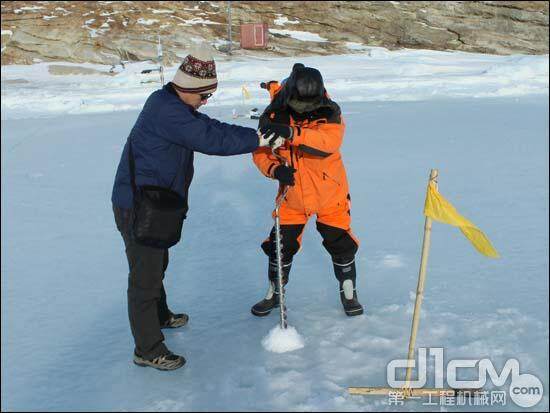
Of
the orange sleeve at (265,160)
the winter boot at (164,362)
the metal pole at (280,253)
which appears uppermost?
the orange sleeve at (265,160)

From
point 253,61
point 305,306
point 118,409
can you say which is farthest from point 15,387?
point 253,61

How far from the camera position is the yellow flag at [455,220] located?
2.16 meters

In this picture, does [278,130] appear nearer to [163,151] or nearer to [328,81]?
[163,151]

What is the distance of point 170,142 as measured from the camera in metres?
2.57

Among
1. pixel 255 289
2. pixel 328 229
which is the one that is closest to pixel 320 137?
pixel 328 229

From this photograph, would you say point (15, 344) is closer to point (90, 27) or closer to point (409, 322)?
point (409, 322)

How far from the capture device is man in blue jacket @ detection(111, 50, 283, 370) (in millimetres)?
2527

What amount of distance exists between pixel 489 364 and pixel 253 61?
64.7 feet

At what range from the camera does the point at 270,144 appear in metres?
2.77

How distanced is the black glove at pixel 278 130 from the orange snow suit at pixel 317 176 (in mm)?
43

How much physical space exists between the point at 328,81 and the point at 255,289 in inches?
495

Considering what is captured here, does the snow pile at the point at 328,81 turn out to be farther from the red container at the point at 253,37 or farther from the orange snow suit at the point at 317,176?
the orange snow suit at the point at 317,176

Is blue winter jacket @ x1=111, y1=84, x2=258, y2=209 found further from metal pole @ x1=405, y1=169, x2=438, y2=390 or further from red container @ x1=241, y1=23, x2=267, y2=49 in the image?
red container @ x1=241, y1=23, x2=267, y2=49

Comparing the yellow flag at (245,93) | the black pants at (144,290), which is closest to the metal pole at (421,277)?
the black pants at (144,290)
